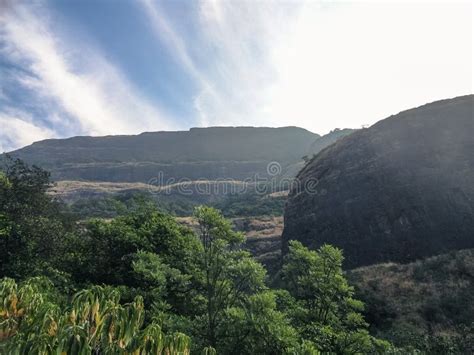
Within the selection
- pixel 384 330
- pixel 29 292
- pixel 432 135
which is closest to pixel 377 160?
pixel 432 135

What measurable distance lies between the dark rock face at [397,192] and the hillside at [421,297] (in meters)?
4.88

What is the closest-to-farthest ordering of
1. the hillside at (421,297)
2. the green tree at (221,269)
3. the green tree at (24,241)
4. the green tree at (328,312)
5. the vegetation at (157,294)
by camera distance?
the vegetation at (157,294)
the green tree at (221,269)
the green tree at (328,312)
the green tree at (24,241)
the hillside at (421,297)

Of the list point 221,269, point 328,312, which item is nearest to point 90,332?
point 221,269

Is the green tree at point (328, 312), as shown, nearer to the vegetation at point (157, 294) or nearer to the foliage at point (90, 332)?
the vegetation at point (157, 294)

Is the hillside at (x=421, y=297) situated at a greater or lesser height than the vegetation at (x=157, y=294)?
lesser

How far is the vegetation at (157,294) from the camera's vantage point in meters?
5.54

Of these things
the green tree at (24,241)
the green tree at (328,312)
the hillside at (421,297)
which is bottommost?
the hillside at (421,297)

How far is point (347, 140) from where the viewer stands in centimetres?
5416

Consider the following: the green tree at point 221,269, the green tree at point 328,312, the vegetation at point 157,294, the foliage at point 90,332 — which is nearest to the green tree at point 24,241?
the vegetation at point 157,294

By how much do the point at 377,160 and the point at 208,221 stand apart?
38.7 meters

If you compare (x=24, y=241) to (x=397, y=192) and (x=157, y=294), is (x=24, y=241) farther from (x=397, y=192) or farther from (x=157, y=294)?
(x=397, y=192)

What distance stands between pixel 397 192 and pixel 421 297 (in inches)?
695

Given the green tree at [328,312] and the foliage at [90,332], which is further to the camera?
the green tree at [328,312]

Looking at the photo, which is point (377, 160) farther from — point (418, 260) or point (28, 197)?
point (28, 197)
